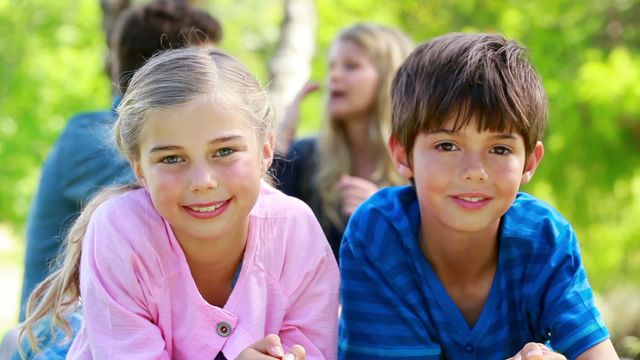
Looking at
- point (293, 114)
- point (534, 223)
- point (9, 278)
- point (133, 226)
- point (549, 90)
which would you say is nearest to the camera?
point (133, 226)

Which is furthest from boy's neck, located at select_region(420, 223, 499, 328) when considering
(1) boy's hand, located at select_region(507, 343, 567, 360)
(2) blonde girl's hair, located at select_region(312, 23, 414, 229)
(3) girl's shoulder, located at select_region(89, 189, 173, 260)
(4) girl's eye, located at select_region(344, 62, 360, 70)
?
(4) girl's eye, located at select_region(344, 62, 360, 70)

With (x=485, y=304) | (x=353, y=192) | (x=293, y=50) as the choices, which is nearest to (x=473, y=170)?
(x=485, y=304)

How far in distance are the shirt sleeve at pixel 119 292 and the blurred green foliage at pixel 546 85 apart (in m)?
2.66

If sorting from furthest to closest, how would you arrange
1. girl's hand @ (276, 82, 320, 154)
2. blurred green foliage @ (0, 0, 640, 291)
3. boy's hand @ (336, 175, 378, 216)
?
blurred green foliage @ (0, 0, 640, 291) < girl's hand @ (276, 82, 320, 154) < boy's hand @ (336, 175, 378, 216)

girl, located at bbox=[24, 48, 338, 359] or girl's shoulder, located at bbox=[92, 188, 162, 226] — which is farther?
girl's shoulder, located at bbox=[92, 188, 162, 226]

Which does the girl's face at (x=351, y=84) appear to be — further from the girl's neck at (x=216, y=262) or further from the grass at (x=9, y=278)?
the grass at (x=9, y=278)

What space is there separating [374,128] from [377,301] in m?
1.82

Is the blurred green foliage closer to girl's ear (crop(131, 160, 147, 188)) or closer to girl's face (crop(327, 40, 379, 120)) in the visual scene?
girl's face (crop(327, 40, 379, 120))

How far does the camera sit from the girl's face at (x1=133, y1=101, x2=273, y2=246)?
2.36 meters

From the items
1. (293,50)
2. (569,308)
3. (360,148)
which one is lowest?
(569,308)

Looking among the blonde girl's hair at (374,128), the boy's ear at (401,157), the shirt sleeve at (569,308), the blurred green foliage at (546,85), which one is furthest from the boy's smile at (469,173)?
the blurred green foliage at (546,85)

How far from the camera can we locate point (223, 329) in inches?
98.3

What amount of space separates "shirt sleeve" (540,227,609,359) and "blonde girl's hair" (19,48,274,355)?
89cm

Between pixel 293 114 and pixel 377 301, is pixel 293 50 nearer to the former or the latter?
pixel 293 114
